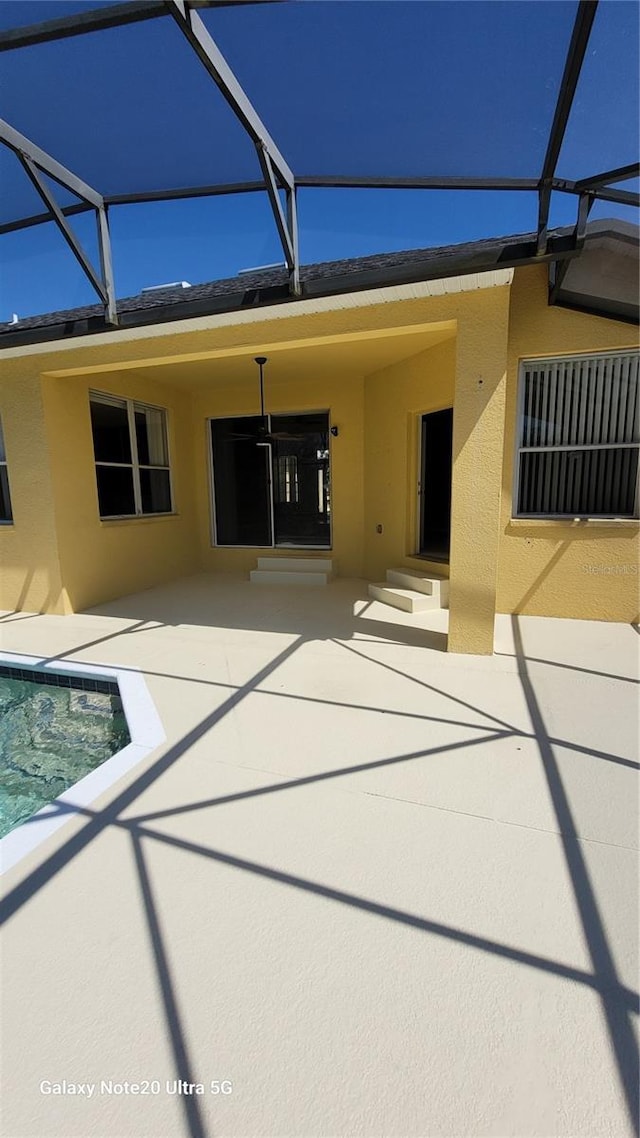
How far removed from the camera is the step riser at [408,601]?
534cm

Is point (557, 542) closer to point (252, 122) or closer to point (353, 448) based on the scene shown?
point (353, 448)

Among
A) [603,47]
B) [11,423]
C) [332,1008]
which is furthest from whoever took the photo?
[11,423]

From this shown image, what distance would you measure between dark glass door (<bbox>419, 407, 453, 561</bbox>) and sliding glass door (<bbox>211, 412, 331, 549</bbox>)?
1.62m

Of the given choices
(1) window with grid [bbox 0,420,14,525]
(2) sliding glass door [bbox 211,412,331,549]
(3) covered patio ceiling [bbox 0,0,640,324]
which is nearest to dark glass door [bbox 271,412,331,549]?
(2) sliding glass door [bbox 211,412,331,549]

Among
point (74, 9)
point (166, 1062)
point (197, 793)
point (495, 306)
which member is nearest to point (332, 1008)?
point (166, 1062)

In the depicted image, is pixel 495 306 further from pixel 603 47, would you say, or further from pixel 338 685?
pixel 338 685

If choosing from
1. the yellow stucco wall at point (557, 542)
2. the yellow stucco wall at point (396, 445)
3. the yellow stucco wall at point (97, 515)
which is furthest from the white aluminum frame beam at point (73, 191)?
the yellow stucco wall at point (557, 542)

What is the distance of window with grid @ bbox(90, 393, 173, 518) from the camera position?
607 cm

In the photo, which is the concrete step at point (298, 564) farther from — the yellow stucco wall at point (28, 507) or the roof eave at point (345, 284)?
the roof eave at point (345, 284)

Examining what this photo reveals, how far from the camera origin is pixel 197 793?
2246mm

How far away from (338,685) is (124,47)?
3.98 meters

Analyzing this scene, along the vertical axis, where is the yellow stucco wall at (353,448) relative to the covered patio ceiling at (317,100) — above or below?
below

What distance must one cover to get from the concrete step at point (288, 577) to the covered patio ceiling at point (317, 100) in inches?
160

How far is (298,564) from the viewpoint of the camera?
7.21 m
